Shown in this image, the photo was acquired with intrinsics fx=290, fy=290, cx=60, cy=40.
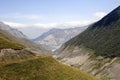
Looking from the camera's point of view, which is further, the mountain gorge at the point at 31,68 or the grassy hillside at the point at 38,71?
the mountain gorge at the point at 31,68

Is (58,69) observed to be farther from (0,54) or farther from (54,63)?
(0,54)

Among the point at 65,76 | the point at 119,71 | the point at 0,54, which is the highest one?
the point at 0,54

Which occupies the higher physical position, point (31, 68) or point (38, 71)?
point (31, 68)

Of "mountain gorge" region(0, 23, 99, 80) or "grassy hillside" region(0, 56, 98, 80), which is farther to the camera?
"mountain gorge" region(0, 23, 99, 80)

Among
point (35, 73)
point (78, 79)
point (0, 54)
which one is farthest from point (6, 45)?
point (78, 79)

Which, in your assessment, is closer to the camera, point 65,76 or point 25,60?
point 65,76

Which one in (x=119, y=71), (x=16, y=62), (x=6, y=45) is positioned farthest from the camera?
(x=119, y=71)

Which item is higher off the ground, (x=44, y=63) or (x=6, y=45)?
(x=6, y=45)

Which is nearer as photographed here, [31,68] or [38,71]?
[38,71]
